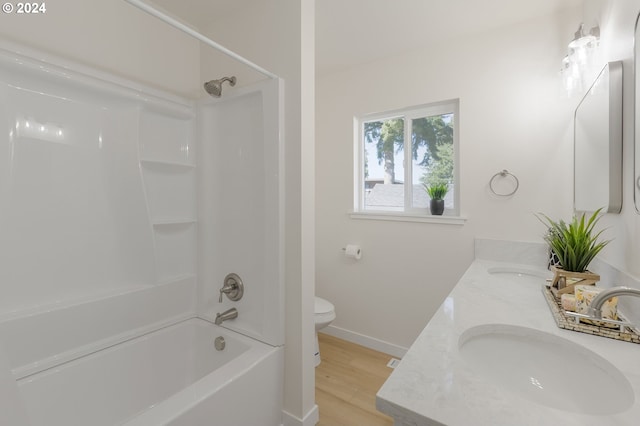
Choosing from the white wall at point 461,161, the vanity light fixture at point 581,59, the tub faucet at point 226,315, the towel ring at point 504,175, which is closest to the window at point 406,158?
the white wall at point 461,161

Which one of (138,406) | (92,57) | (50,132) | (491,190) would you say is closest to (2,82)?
(50,132)

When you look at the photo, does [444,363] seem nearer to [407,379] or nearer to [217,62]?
[407,379]

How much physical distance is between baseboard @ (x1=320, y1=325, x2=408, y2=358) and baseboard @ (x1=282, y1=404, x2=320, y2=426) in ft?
3.12

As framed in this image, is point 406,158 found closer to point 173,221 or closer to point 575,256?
point 575,256

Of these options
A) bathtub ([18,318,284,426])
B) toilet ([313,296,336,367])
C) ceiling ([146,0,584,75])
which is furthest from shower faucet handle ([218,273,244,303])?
ceiling ([146,0,584,75])

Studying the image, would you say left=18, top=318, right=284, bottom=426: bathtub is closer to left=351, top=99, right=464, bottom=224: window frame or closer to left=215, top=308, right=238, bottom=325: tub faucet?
left=215, top=308, right=238, bottom=325: tub faucet

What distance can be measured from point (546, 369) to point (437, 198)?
148 centimetres

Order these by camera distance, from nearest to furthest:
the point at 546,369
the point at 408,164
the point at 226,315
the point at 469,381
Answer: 1. the point at 469,381
2. the point at 546,369
3. the point at 226,315
4. the point at 408,164

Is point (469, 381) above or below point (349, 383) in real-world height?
above

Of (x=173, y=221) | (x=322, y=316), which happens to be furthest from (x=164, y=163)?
(x=322, y=316)

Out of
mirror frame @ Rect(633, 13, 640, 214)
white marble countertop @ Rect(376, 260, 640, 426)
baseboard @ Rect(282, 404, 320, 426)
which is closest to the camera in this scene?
white marble countertop @ Rect(376, 260, 640, 426)

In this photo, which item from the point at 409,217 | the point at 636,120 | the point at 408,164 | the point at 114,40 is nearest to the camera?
the point at 636,120

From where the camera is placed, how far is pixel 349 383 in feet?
6.43

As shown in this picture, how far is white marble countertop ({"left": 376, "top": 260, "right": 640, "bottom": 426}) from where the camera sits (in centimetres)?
53
